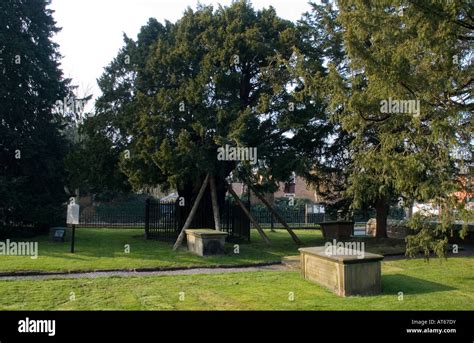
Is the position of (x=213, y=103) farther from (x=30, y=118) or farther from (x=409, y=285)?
(x=409, y=285)

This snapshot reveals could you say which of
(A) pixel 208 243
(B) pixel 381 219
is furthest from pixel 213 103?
(B) pixel 381 219

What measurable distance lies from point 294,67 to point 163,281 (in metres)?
10.3

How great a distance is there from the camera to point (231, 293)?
9.76m

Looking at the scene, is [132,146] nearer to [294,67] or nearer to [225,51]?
[225,51]

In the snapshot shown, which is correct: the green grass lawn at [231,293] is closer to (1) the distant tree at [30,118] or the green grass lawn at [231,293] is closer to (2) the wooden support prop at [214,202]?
(2) the wooden support prop at [214,202]

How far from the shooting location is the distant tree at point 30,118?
71.4 ft

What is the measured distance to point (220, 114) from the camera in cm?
1808
